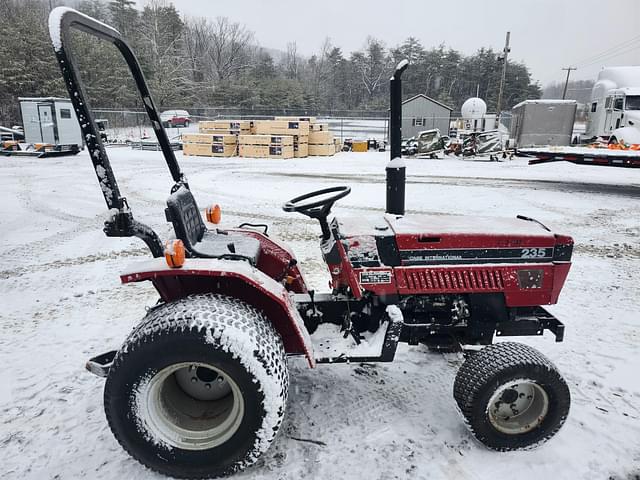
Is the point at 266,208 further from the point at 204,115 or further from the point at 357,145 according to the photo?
the point at 204,115

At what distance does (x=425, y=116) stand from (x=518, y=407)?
87.7 feet

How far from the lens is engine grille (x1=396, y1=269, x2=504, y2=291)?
240 centimetres

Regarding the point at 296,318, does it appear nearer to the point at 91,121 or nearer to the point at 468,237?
the point at 468,237

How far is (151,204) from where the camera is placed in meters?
8.49

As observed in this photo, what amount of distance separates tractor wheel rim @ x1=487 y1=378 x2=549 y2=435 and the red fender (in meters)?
0.99

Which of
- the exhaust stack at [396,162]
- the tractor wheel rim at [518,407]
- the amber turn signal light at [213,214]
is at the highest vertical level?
the exhaust stack at [396,162]

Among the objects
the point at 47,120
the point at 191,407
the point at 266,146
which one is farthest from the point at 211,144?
the point at 191,407

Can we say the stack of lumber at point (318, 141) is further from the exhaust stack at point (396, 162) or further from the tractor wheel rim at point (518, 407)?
the tractor wheel rim at point (518, 407)

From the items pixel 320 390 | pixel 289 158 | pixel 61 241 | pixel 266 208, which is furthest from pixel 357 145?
pixel 320 390

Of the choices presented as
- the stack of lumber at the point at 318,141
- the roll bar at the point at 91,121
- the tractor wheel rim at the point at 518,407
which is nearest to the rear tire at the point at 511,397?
the tractor wheel rim at the point at 518,407

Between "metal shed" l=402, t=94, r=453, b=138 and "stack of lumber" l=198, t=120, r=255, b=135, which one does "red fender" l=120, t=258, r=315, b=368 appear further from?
"metal shed" l=402, t=94, r=453, b=138

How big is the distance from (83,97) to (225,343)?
1295 mm

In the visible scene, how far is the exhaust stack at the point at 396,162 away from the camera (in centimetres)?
282

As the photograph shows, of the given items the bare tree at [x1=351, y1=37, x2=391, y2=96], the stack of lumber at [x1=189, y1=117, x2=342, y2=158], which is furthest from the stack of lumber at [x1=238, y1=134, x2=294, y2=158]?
the bare tree at [x1=351, y1=37, x2=391, y2=96]
